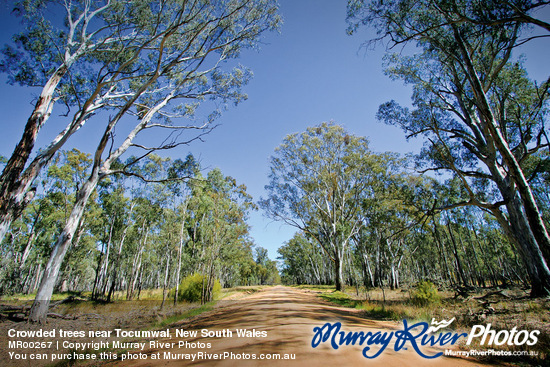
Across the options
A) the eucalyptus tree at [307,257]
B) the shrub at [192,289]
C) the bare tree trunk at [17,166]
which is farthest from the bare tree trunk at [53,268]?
the eucalyptus tree at [307,257]

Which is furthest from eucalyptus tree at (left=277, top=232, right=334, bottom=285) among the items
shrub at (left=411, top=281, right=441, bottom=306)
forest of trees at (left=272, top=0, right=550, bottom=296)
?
shrub at (left=411, top=281, right=441, bottom=306)

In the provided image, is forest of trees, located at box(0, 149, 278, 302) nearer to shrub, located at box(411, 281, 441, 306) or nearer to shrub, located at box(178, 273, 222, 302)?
shrub, located at box(178, 273, 222, 302)

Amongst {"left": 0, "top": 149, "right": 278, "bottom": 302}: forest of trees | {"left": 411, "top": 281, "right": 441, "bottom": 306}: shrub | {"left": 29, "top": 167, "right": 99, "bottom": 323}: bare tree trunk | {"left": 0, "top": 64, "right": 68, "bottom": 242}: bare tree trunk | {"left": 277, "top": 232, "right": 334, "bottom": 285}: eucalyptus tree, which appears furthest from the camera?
{"left": 277, "top": 232, "right": 334, "bottom": 285}: eucalyptus tree

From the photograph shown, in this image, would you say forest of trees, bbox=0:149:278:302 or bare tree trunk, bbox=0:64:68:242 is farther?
forest of trees, bbox=0:149:278:302

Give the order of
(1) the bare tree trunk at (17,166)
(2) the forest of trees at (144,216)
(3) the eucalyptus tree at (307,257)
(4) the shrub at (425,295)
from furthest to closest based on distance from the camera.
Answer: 1. (3) the eucalyptus tree at (307,257)
2. (2) the forest of trees at (144,216)
3. (4) the shrub at (425,295)
4. (1) the bare tree trunk at (17,166)

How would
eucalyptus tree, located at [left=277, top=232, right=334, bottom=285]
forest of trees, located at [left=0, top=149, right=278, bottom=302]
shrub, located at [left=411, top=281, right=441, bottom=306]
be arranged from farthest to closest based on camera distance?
1. eucalyptus tree, located at [left=277, top=232, right=334, bottom=285]
2. forest of trees, located at [left=0, top=149, right=278, bottom=302]
3. shrub, located at [left=411, top=281, right=441, bottom=306]

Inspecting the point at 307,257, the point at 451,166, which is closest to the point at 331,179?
→ the point at 451,166

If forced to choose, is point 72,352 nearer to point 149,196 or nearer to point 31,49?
point 31,49

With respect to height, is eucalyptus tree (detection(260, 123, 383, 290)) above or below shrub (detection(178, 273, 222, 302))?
above

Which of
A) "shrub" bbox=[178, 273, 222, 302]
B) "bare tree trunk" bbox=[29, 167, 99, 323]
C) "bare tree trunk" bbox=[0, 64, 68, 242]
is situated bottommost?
"shrub" bbox=[178, 273, 222, 302]

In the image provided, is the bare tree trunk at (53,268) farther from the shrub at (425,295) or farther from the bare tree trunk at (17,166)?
the shrub at (425,295)

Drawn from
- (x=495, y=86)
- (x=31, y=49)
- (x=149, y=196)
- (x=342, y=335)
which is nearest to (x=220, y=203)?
(x=149, y=196)

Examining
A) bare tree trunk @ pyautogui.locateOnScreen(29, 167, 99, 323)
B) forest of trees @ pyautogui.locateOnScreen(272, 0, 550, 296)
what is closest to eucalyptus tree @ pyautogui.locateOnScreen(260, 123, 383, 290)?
forest of trees @ pyautogui.locateOnScreen(272, 0, 550, 296)

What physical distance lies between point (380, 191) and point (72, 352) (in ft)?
69.5
